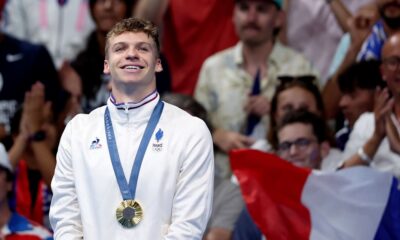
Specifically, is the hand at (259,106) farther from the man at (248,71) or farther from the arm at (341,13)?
the arm at (341,13)

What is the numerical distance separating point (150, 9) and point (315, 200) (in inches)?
112

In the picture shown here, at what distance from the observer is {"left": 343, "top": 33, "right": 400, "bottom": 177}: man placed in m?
7.16

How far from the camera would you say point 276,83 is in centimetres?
875

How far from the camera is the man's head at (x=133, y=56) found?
512cm

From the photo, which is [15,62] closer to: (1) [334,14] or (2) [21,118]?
(2) [21,118]

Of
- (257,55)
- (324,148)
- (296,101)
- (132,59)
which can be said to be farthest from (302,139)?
(132,59)

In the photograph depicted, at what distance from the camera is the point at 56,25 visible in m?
9.53

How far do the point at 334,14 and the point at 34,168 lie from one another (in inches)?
112

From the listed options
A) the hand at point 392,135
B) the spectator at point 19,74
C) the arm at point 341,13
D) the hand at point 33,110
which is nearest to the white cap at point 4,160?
the hand at point 33,110

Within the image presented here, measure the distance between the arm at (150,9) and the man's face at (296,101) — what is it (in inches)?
61.9

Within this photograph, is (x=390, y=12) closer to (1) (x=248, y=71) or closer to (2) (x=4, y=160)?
(1) (x=248, y=71)

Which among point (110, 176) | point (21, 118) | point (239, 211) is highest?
point (110, 176)

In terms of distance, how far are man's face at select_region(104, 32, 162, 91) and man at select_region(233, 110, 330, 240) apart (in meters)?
2.63

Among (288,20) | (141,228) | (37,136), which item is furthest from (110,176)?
(288,20)
